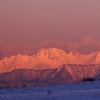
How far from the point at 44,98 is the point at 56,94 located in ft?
4.70

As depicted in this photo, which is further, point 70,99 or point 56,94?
point 56,94

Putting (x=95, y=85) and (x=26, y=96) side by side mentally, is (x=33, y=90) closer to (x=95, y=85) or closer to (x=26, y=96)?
(x=26, y=96)

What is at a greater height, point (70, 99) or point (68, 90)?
point (68, 90)

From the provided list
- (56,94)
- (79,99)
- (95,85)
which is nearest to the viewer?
(79,99)

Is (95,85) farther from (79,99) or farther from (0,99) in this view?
(0,99)

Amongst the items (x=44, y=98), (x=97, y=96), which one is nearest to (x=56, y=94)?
(x=44, y=98)

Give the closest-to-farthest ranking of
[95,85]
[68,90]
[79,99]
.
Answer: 1. [79,99]
2. [68,90]
3. [95,85]

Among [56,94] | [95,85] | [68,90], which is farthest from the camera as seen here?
[95,85]

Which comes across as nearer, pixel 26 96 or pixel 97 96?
pixel 97 96

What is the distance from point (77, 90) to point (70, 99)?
9.88 ft

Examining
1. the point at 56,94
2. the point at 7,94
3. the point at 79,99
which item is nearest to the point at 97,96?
the point at 79,99

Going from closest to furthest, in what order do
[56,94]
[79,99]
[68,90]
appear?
[79,99] < [56,94] < [68,90]

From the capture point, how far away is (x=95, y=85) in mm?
26375

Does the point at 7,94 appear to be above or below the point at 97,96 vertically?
above
